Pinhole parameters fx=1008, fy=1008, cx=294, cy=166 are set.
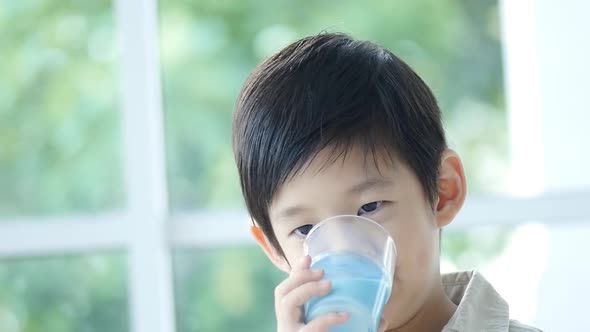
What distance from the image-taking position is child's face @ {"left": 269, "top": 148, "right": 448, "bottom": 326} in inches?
41.7

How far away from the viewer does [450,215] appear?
119 cm

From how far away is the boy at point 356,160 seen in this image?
3.52ft

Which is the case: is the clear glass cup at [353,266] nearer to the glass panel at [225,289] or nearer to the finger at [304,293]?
the finger at [304,293]

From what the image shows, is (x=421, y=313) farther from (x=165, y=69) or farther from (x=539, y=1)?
(x=165, y=69)

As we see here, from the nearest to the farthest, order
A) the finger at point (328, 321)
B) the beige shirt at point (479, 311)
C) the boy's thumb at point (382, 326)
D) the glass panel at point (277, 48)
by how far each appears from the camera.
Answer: the finger at point (328, 321), the boy's thumb at point (382, 326), the beige shirt at point (479, 311), the glass panel at point (277, 48)

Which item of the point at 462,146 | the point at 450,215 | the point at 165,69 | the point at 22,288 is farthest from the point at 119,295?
the point at 450,215

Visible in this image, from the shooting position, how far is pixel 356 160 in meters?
1.08

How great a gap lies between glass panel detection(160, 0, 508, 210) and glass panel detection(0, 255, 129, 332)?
0.72 ft

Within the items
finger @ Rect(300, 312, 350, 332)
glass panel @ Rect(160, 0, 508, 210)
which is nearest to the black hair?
finger @ Rect(300, 312, 350, 332)

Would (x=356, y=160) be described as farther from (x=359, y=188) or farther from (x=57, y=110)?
(x=57, y=110)

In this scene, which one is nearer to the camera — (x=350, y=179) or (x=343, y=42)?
(x=350, y=179)

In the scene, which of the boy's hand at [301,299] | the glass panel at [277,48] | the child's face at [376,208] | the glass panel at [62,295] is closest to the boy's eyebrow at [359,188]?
the child's face at [376,208]

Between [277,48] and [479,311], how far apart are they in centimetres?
92

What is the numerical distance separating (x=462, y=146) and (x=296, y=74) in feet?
2.98
